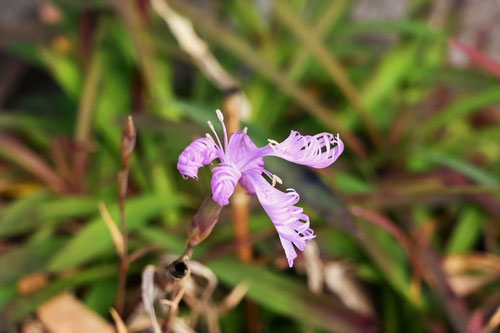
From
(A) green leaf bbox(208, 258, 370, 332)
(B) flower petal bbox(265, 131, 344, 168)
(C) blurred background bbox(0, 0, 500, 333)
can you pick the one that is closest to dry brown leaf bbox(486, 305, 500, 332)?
(C) blurred background bbox(0, 0, 500, 333)

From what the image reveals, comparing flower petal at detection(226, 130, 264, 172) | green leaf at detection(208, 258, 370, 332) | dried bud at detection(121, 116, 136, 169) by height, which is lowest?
green leaf at detection(208, 258, 370, 332)

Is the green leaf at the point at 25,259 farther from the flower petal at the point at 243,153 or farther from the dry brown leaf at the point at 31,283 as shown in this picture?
the flower petal at the point at 243,153

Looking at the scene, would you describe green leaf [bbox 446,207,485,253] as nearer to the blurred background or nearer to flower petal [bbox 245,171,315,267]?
the blurred background

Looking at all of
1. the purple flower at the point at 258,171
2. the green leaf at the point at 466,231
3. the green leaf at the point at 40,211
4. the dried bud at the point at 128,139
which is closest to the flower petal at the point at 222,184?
the purple flower at the point at 258,171

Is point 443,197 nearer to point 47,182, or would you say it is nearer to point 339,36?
point 339,36

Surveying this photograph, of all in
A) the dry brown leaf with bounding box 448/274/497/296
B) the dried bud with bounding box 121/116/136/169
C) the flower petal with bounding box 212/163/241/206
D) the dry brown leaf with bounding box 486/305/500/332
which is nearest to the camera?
the flower petal with bounding box 212/163/241/206

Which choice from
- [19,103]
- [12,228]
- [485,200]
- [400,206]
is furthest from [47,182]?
[485,200]

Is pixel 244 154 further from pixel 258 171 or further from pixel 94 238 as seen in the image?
pixel 94 238
